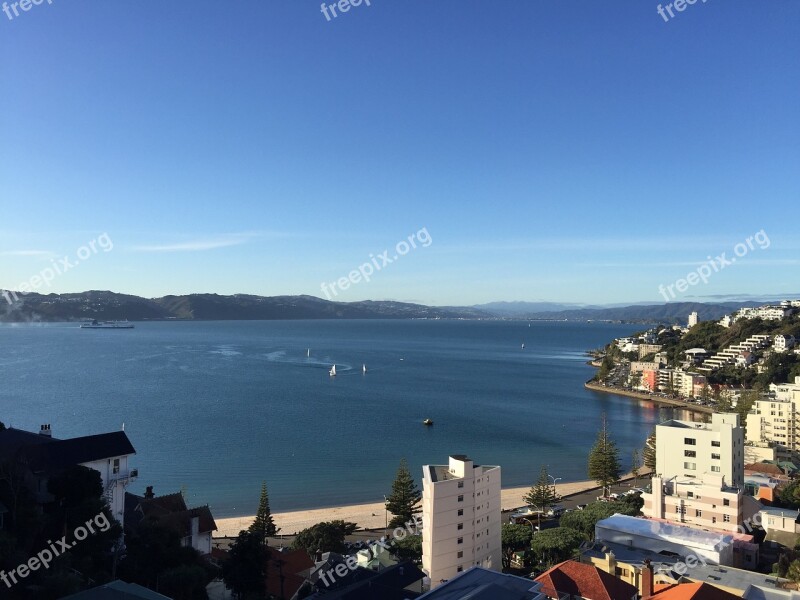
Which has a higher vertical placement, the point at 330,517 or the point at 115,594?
the point at 115,594

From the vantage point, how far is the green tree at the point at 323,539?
10.8m

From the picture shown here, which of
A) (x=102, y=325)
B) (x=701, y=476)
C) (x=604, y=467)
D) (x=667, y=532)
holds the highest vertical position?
(x=102, y=325)

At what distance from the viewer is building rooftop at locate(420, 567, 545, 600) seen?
16.5ft

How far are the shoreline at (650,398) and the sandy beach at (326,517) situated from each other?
821 inches

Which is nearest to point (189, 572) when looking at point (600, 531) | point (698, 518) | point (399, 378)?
point (600, 531)

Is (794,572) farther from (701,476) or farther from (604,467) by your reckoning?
(604,467)

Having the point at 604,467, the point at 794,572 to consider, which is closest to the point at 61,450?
the point at 794,572

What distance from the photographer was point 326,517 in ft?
48.9

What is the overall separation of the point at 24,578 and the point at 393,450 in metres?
17.1

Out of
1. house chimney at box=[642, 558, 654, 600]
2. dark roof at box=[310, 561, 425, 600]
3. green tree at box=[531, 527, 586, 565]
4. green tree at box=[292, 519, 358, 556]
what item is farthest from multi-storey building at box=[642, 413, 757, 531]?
dark roof at box=[310, 561, 425, 600]

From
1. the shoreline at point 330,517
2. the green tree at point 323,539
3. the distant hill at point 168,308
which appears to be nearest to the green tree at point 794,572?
the green tree at point 323,539

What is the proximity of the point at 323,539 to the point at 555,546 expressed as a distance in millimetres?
4333

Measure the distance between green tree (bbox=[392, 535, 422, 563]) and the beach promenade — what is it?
3.58 m

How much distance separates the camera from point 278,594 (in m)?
8.54
